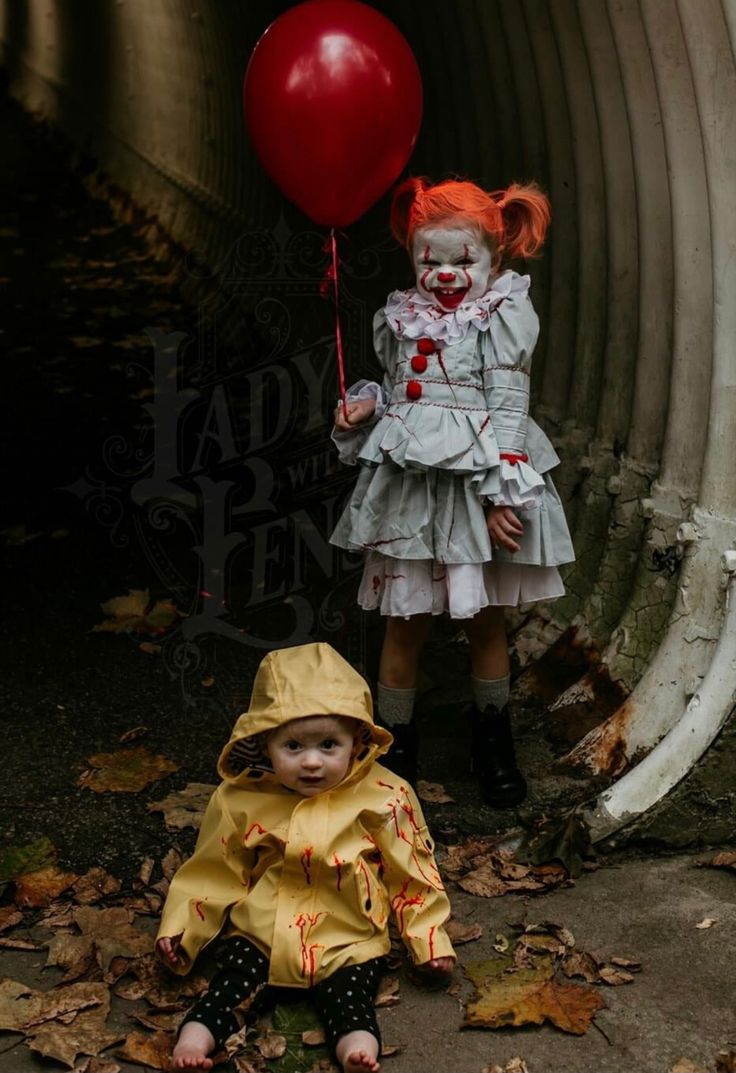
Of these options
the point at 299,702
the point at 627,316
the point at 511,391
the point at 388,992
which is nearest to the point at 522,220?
the point at 511,391

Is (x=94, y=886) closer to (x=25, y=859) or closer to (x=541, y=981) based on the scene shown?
(x=25, y=859)

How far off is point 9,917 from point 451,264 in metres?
2.10

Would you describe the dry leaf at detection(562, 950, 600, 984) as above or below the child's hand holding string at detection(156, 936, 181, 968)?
below

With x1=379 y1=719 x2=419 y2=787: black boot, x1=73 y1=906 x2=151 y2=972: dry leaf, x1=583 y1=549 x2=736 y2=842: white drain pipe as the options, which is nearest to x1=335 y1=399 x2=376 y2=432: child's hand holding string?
x1=379 y1=719 x2=419 y2=787: black boot

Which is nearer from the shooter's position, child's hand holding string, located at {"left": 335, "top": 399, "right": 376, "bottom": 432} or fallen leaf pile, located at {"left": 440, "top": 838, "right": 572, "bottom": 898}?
fallen leaf pile, located at {"left": 440, "top": 838, "right": 572, "bottom": 898}

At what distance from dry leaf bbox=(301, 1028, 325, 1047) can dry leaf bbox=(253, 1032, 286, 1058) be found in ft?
0.15

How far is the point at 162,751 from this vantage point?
4621 mm

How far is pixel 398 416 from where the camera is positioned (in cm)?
403

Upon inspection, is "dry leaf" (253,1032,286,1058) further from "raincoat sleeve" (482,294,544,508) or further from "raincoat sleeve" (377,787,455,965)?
"raincoat sleeve" (482,294,544,508)

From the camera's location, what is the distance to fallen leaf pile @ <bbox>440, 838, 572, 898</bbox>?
146 inches

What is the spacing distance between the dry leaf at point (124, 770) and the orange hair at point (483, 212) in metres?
1.79

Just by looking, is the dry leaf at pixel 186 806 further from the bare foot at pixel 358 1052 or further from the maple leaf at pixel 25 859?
the bare foot at pixel 358 1052


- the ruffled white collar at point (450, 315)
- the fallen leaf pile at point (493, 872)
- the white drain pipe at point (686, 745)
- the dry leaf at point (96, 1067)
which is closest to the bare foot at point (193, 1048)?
the dry leaf at point (96, 1067)

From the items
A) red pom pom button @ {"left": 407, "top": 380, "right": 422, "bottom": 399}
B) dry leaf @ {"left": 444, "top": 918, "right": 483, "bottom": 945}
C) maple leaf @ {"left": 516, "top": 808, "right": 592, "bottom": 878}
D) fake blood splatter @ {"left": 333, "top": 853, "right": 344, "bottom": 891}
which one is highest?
red pom pom button @ {"left": 407, "top": 380, "right": 422, "bottom": 399}
